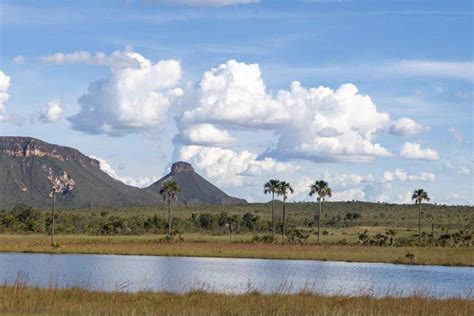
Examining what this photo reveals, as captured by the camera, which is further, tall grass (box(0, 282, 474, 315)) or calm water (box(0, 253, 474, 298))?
calm water (box(0, 253, 474, 298))

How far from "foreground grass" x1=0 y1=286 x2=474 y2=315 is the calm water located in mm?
7526

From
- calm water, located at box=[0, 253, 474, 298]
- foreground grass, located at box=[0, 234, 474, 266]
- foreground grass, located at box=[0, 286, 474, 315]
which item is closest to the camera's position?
foreground grass, located at box=[0, 286, 474, 315]

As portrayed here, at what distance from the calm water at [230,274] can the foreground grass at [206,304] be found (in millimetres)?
7526

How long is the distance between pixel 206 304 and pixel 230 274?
26.3 meters

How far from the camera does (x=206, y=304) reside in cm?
Answer: 3528

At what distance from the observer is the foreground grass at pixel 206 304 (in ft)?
105

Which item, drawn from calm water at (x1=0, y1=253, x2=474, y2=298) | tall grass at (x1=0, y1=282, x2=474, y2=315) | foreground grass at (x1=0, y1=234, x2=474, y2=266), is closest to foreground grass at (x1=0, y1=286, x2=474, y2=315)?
tall grass at (x1=0, y1=282, x2=474, y2=315)

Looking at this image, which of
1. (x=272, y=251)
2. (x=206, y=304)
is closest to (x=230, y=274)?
(x=206, y=304)

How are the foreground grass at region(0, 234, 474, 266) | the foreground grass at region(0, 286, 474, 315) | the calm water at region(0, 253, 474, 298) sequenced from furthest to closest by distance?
the foreground grass at region(0, 234, 474, 266) < the calm water at region(0, 253, 474, 298) < the foreground grass at region(0, 286, 474, 315)

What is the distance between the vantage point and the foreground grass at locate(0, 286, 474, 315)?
32.0 m

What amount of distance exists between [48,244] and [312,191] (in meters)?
48.3

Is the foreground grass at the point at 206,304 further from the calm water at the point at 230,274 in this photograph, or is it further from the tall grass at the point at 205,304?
the calm water at the point at 230,274

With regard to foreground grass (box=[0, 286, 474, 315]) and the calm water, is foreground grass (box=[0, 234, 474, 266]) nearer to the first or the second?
the calm water

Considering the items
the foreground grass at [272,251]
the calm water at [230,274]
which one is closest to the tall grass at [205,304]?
the calm water at [230,274]
